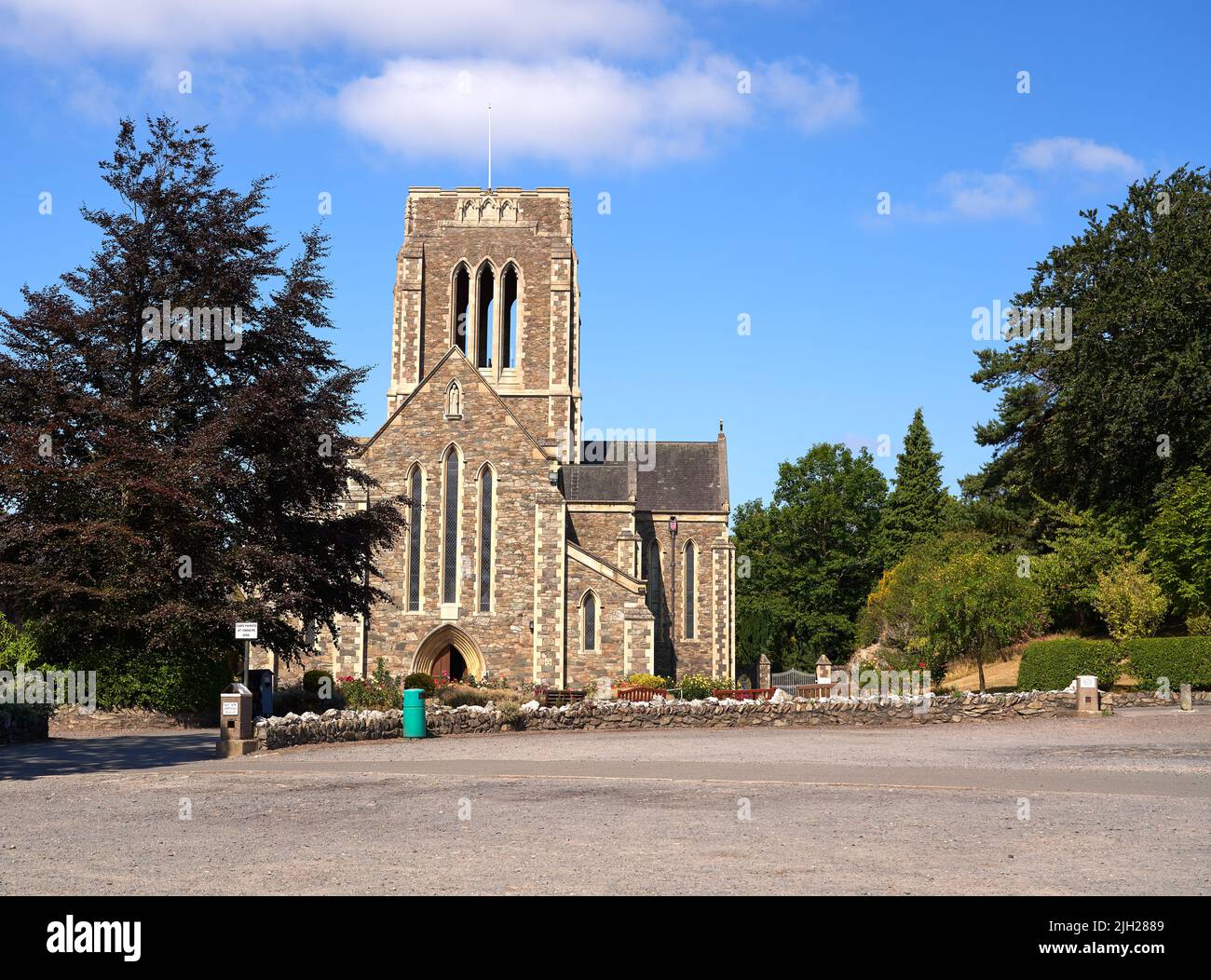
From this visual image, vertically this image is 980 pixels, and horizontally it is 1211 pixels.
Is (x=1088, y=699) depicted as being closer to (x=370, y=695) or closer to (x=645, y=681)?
(x=645, y=681)

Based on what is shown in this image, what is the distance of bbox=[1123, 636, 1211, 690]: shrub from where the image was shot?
34062mm

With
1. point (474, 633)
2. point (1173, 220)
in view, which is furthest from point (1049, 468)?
point (474, 633)

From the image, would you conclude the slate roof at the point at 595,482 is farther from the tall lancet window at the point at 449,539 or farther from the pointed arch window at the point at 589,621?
the tall lancet window at the point at 449,539

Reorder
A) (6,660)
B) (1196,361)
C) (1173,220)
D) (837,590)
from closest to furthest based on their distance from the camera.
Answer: (6,660)
(1196,361)
(1173,220)
(837,590)

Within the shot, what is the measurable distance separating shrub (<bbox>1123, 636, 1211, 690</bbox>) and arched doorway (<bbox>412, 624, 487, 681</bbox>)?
21178mm

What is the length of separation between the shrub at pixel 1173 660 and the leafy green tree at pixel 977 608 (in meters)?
4.15

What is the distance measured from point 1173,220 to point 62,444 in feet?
122

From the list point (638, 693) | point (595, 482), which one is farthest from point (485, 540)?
point (595, 482)

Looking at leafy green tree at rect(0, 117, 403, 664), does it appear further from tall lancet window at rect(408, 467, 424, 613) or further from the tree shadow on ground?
tall lancet window at rect(408, 467, 424, 613)

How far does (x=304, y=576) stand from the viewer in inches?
1078

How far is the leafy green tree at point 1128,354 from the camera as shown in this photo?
131ft

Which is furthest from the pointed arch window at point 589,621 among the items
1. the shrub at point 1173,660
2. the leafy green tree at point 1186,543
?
the leafy green tree at point 1186,543

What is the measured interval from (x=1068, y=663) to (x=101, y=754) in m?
27.3

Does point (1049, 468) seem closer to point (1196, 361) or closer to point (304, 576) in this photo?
point (1196, 361)
